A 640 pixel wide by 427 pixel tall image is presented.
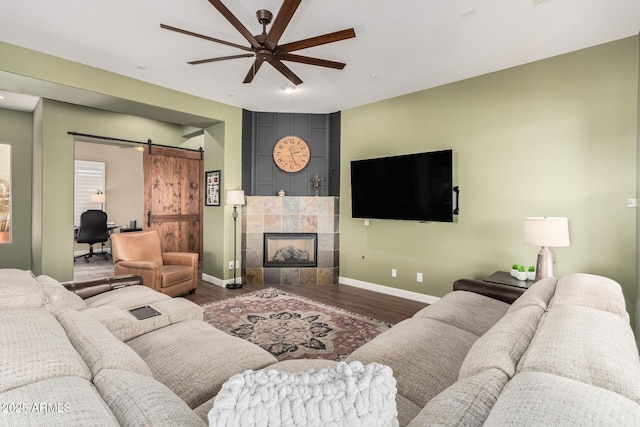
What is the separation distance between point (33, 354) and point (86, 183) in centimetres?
830

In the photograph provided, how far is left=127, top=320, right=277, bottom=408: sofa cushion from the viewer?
1.43 metres

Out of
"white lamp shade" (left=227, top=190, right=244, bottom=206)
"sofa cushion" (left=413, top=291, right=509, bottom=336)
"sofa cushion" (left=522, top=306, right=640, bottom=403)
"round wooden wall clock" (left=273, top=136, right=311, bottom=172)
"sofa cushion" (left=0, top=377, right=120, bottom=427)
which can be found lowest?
"sofa cushion" (left=413, top=291, right=509, bottom=336)

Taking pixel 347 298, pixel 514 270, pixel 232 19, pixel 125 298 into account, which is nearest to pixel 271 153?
pixel 347 298

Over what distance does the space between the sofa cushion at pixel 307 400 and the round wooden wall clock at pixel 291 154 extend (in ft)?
15.7

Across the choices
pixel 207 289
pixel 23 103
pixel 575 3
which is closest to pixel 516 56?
pixel 575 3

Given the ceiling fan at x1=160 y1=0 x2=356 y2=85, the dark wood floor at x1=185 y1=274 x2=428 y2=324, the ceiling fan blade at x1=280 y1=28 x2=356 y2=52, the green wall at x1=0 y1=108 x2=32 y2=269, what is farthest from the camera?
the green wall at x1=0 y1=108 x2=32 y2=269

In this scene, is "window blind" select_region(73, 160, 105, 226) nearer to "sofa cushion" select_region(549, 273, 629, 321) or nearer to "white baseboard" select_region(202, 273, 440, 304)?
"white baseboard" select_region(202, 273, 440, 304)

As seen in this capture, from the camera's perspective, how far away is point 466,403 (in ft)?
2.69

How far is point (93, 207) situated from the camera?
25.9ft

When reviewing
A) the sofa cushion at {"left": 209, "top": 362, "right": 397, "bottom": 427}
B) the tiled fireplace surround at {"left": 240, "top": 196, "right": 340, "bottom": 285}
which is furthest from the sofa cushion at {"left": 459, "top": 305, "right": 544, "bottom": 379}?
the tiled fireplace surround at {"left": 240, "top": 196, "right": 340, "bottom": 285}

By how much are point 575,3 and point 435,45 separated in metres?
1.05

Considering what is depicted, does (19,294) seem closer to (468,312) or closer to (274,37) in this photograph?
(274,37)

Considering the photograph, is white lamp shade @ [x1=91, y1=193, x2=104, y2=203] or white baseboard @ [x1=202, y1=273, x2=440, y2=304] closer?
white baseboard @ [x1=202, y1=273, x2=440, y2=304]

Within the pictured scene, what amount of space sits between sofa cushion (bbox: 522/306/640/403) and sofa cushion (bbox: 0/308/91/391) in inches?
52.5
